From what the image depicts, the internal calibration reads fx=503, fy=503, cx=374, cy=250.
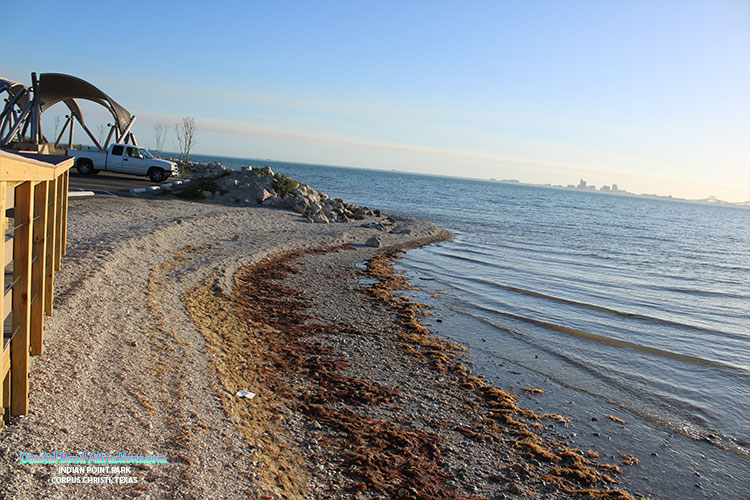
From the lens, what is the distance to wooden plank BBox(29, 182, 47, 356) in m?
4.21

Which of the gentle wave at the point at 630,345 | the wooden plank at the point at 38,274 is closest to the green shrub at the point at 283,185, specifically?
the gentle wave at the point at 630,345

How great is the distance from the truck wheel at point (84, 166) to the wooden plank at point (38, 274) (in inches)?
1102

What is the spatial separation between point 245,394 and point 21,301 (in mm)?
2699

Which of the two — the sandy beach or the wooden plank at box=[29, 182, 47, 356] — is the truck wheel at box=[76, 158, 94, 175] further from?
the wooden plank at box=[29, 182, 47, 356]

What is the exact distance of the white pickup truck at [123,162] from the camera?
2856 centimetres

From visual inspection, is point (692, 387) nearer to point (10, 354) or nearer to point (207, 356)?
point (207, 356)

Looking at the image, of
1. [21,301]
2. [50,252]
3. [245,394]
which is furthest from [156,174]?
[21,301]

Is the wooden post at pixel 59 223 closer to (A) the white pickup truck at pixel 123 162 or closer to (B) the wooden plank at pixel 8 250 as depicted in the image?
(B) the wooden plank at pixel 8 250

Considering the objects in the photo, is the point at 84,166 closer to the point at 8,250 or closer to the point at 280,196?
the point at 280,196

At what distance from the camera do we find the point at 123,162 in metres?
29.2

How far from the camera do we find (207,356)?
21.1 ft

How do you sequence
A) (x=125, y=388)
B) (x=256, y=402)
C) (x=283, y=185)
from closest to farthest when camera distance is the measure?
(x=125, y=388) < (x=256, y=402) < (x=283, y=185)

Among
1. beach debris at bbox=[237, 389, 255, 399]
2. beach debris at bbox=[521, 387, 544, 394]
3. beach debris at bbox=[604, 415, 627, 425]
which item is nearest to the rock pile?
beach debris at bbox=[521, 387, 544, 394]

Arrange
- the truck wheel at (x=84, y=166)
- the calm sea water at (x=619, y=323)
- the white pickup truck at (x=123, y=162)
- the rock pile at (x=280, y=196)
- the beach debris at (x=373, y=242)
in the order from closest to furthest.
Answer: the calm sea water at (x=619, y=323)
the beach debris at (x=373, y=242)
the rock pile at (x=280, y=196)
the truck wheel at (x=84, y=166)
the white pickup truck at (x=123, y=162)
